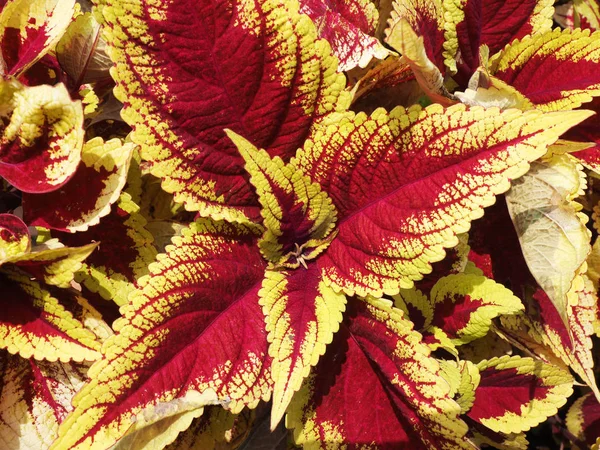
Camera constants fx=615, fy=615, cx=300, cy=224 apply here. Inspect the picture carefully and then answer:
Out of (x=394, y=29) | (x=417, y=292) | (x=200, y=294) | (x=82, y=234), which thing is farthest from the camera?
(x=417, y=292)

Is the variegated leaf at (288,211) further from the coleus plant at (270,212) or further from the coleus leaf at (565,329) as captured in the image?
the coleus leaf at (565,329)

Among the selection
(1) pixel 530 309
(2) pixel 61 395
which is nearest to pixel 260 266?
(2) pixel 61 395

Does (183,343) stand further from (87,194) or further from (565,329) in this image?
(565,329)

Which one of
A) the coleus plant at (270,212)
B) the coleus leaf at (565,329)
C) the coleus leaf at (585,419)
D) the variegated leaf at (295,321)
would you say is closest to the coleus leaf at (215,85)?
the coleus plant at (270,212)

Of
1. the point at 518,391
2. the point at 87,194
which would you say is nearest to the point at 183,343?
the point at 87,194

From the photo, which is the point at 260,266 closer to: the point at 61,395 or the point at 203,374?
the point at 203,374

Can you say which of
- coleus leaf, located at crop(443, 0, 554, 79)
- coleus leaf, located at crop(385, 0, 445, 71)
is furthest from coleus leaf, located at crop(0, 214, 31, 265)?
coleus leaf, located at crop(443, 0, 554, 79)
